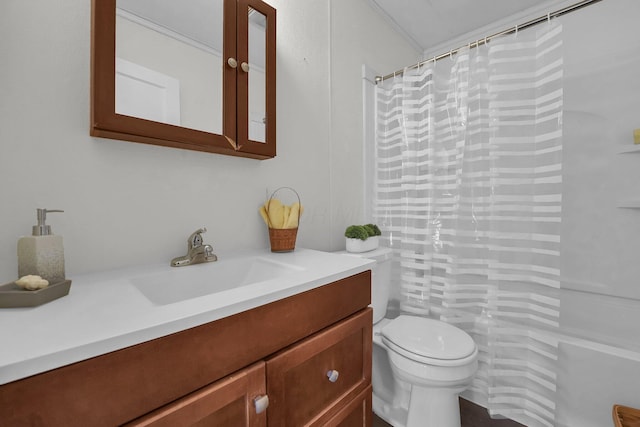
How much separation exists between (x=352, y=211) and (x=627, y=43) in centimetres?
175

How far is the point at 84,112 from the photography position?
0.83 m

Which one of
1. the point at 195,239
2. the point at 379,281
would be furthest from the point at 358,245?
the point at 195,239

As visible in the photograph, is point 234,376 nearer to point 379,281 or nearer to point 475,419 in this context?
point 379,281

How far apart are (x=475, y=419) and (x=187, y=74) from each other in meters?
2.12

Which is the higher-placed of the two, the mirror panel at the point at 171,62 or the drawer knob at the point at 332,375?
the mirror panel at the point at 171,62

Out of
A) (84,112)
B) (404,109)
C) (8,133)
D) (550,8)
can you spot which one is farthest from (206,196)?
(550,8)

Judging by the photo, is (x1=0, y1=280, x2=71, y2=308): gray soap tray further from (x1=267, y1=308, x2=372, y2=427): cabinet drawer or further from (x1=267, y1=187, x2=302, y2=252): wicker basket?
(x1=267, y1=187, x2=302, y2=252): wicker basket

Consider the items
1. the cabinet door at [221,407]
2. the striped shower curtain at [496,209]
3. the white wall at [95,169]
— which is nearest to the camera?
the cabinet door at [221,407]

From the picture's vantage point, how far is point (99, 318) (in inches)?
19.7

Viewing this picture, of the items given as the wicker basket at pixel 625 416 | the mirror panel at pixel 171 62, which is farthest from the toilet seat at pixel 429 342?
the mirror panel at pixel 171 62

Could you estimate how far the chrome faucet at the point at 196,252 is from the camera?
36.6 inches

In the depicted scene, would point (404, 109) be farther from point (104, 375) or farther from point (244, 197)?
point (104, 375)

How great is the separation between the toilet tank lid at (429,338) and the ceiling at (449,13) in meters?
2.03

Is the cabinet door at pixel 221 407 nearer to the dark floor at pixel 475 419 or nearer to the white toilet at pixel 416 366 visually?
the white toilet at pixel 416 366
